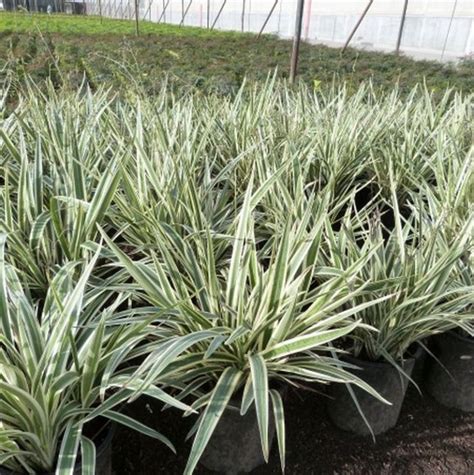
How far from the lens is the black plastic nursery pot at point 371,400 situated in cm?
107

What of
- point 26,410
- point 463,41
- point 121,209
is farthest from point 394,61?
point 26,410

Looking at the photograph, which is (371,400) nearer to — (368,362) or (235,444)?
(368,362)

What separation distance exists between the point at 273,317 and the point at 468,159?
103 cm

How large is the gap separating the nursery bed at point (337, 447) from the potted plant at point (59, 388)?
168 mm

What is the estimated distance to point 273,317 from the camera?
84cm

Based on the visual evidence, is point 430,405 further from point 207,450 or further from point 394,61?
point 394,61

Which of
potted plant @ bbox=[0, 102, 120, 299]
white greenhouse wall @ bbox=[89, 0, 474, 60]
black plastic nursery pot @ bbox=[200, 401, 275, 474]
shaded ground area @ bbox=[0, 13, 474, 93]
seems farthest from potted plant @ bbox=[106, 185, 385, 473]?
white greenhouse wall @ bbox=[89, 0, 474, 60]

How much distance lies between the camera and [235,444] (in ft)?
3.16

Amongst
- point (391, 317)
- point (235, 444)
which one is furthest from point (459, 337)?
point (235, 444)

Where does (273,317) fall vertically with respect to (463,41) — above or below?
below

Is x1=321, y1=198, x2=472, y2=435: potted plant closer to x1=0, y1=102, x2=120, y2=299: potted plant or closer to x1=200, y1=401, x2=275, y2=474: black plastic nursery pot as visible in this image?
x1=200, y1=401, x2=275, y2=474: black plastic nursery pot

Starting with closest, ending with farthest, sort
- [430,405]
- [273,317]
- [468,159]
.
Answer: [273,317]
[430,405]
[468,159]

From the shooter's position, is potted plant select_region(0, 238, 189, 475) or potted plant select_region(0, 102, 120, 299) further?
potted plant select_region(0, 102, 120, 299)

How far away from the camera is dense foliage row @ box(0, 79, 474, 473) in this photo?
2.55ft
